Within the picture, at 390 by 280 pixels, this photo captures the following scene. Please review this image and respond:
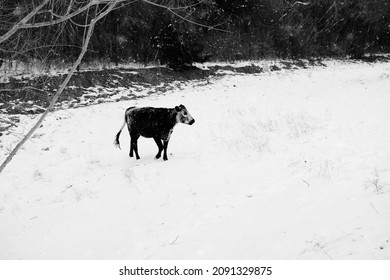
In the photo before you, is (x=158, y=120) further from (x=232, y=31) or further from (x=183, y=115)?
(x=232, y=31)

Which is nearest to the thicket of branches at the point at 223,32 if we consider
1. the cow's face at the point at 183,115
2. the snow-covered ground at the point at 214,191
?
the snow-covered ground at the point at 214,191

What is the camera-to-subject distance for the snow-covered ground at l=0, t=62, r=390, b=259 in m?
4.03

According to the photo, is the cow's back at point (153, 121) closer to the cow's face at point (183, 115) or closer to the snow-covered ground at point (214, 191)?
the cow's face at point (183, 115)

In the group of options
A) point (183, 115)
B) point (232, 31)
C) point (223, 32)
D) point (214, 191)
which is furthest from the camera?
point (232, 31)

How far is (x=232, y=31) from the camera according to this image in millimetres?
25281

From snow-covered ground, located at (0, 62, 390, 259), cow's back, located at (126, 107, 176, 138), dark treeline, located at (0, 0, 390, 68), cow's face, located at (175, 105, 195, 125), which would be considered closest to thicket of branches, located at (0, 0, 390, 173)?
dark treeline, located at (0, 0, 390, 68)

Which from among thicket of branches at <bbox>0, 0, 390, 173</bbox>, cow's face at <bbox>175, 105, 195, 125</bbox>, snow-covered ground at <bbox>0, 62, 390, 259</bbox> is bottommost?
snow-covered ground at <bbox>0, 62, 390, 259</bbox>

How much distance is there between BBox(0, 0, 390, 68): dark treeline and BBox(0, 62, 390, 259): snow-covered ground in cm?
724

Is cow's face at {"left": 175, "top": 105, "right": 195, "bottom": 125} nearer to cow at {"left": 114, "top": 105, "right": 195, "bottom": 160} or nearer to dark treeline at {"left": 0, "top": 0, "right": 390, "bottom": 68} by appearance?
cow at {"left": 114, "top": 105, "right": 195, "bottom": 160}

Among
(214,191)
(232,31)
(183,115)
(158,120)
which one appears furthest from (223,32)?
(214,191)

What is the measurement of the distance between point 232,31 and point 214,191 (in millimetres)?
21606

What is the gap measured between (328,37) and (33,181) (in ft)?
92.8
